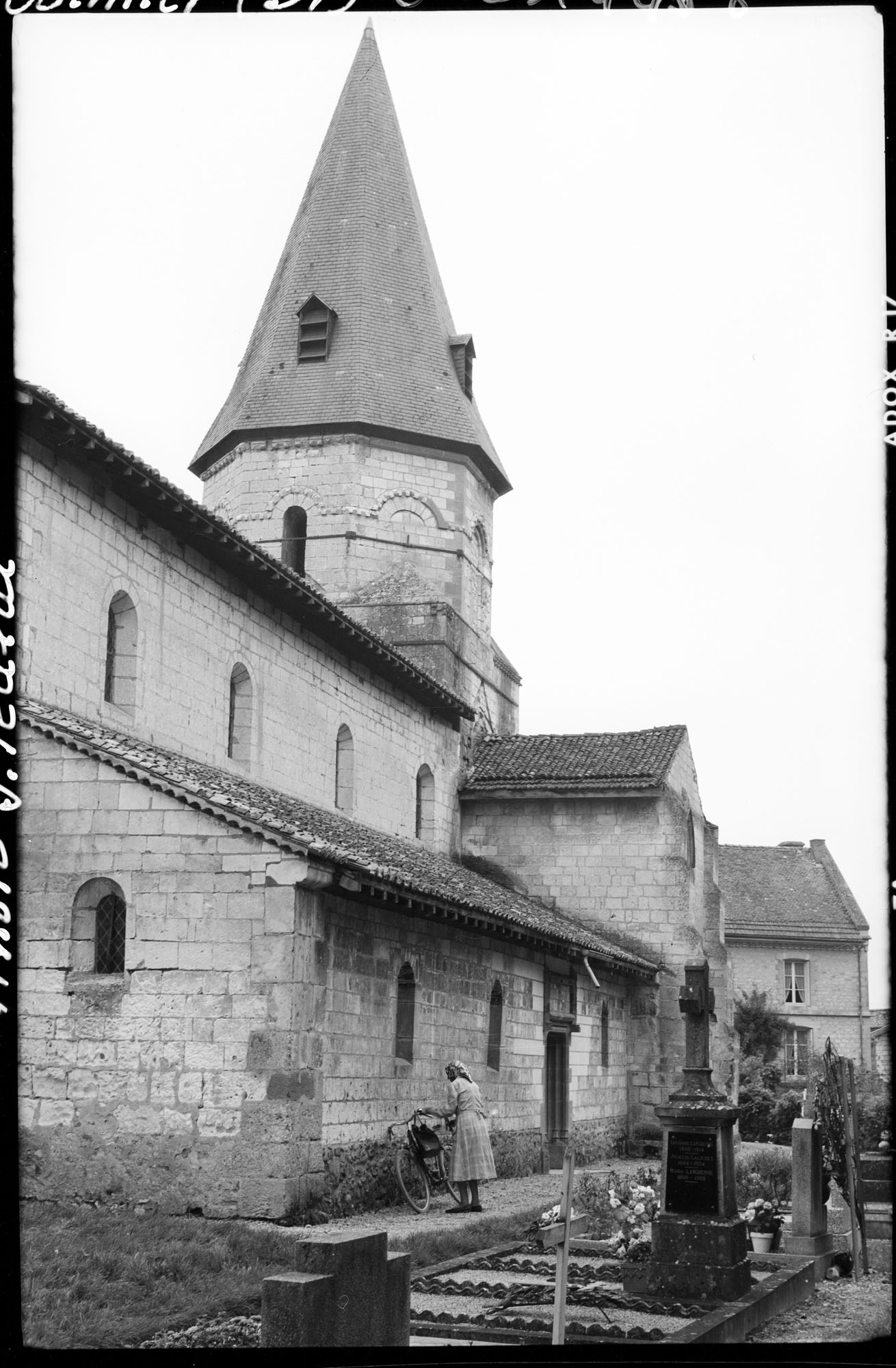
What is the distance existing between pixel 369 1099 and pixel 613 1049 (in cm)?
1102

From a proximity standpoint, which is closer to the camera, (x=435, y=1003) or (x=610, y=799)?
(x=435, y=1003)

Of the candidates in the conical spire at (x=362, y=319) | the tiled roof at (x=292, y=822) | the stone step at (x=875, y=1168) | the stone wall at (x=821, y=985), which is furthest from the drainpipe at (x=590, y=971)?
the stone wall at (x=821, y=985)

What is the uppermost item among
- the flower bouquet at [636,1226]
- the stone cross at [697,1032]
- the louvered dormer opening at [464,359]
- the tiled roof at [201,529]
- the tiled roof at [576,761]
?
the louvered dormer opening at [464,359]

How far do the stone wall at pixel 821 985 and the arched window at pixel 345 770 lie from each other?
22.0 m

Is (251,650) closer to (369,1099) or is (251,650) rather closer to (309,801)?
(309,801)

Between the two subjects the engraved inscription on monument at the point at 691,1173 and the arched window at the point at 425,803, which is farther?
the arched window at the point at 425,803

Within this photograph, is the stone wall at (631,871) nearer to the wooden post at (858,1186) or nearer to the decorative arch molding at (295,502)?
the decorative arch molding at (295,502)

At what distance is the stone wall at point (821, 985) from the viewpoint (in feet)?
138

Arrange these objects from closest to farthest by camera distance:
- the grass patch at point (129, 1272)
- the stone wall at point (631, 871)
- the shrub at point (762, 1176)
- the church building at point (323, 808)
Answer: the grass patch at point (129, 1272) → the church building at point (323, 808) → the shrub at point (762, 1176) → the stone wall at point (631, 871)

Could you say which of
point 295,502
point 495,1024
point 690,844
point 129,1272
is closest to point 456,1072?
point 495,1024

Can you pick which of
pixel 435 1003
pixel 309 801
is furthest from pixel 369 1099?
pixel 309 801

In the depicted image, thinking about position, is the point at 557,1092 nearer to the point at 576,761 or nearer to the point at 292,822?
the point at 576,761

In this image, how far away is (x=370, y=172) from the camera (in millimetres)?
33219

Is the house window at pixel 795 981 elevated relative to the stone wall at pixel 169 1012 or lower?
lower
